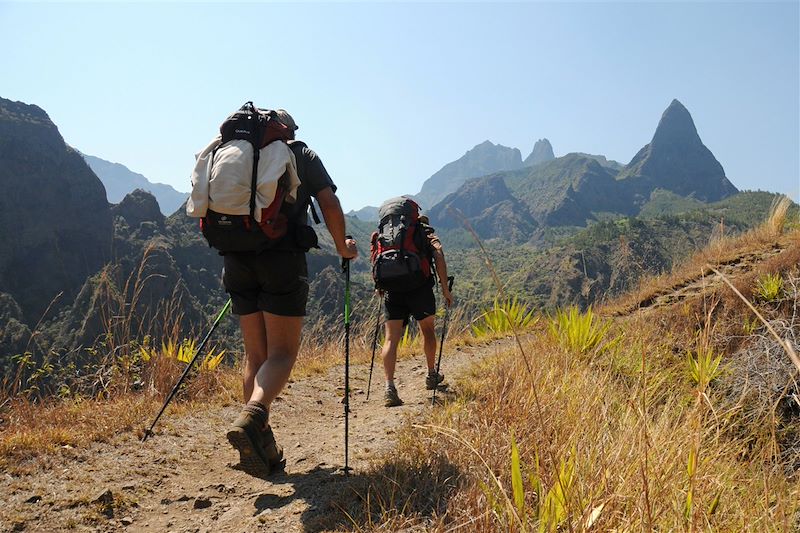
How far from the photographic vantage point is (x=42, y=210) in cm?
8488

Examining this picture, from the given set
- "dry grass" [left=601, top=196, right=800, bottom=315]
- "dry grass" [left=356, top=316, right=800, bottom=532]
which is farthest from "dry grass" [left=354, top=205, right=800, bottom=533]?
"dry grass" [left=601, top=196, right=800, bottom=315]

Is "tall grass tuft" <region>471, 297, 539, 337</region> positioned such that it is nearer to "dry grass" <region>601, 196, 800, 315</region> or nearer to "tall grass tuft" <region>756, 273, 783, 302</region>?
"dry grass" <region>601, 196, 800, 315</region>

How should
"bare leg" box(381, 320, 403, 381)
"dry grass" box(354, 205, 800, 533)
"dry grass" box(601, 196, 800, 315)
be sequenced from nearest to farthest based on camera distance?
1. "dry grass" box(354, 205, 800, 533)
2. "bare leg" box(381, 320, 403, 381)
3. "dry grass" box(601, 196, 800, 315)

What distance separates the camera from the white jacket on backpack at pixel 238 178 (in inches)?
95.7

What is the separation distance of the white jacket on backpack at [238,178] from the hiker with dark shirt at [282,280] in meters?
0.17

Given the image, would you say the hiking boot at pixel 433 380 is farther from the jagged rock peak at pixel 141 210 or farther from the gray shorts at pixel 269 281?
the jagged rock peak at pixel 141 210

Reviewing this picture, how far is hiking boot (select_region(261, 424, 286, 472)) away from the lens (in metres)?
2.44

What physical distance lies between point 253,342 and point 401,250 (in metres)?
1.58

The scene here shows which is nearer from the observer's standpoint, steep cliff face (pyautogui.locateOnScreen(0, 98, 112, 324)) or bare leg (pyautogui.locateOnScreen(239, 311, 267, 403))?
bare leg (pyautogui.locateOnScreen(239, 311, 267, 403))

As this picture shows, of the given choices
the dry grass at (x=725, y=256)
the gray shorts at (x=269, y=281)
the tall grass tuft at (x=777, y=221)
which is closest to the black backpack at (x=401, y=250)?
the gray shorts at (x=269, y=281)

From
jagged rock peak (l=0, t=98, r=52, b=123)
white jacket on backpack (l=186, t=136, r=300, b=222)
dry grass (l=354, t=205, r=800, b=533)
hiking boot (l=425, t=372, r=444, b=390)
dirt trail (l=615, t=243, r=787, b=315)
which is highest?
jagged rock peak (l=0, t=98, r=52, b=123)

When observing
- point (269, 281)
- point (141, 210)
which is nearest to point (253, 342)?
point (269, 281)

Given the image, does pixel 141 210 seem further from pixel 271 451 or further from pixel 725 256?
pixel 271 451

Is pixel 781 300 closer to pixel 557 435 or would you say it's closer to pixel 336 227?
pixel 557 435
